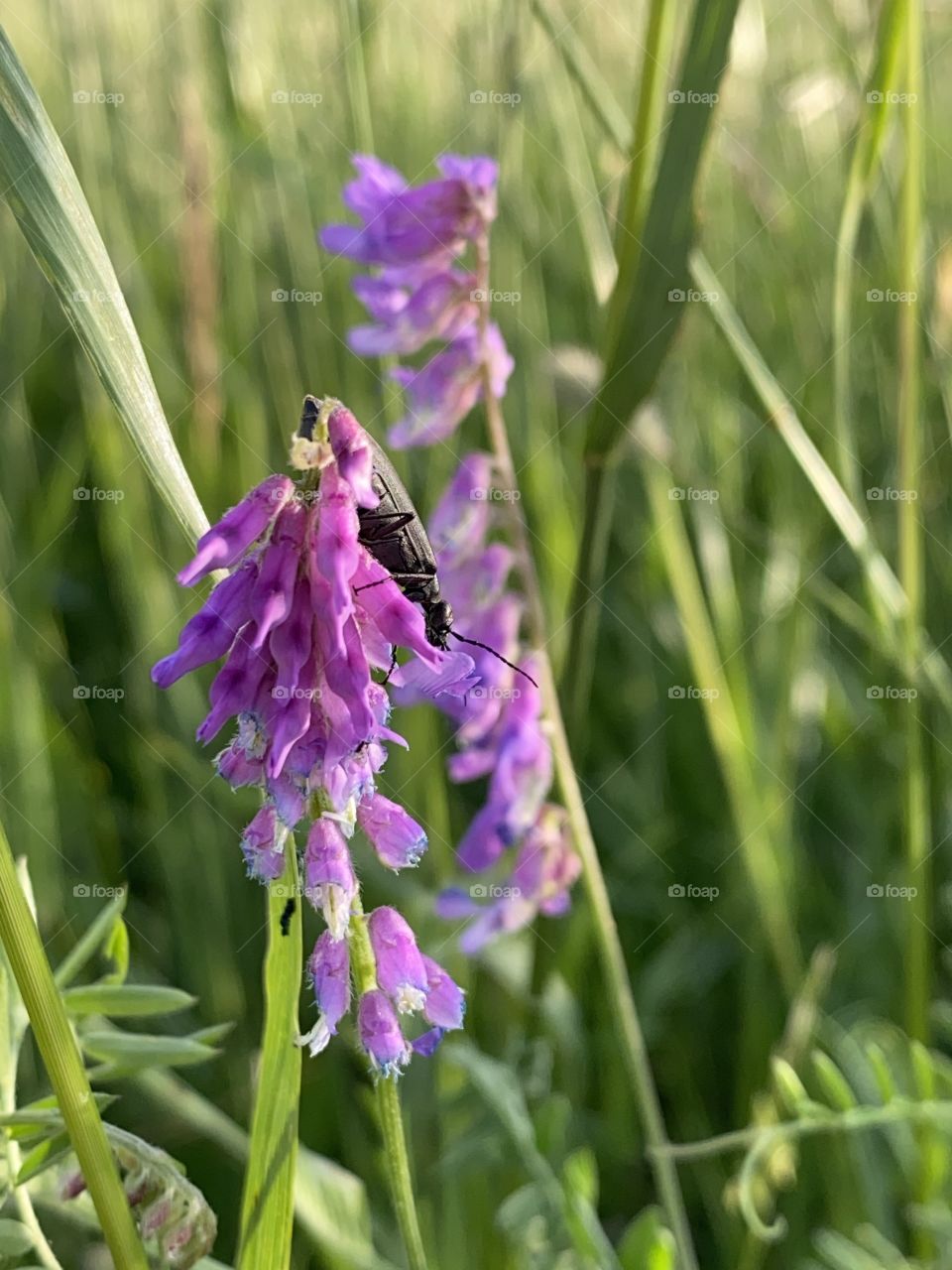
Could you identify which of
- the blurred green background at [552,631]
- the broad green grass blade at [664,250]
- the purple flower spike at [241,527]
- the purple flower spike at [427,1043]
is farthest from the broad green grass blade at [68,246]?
the blurred green background at [552,631]

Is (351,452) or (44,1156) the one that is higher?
(351,452)

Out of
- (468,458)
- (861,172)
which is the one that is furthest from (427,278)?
(861,172)

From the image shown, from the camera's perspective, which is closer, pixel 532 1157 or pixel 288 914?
pixel 288 914

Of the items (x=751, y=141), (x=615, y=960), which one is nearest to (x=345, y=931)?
(x=615, y=960)

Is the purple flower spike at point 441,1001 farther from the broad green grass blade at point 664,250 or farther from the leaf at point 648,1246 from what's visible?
the broad green grass blade at point 664,250

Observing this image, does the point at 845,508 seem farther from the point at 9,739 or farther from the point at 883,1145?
the point at 9,739

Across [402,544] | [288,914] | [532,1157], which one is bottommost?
[532,1157]

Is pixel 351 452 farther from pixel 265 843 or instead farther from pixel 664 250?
pixel 664 250
